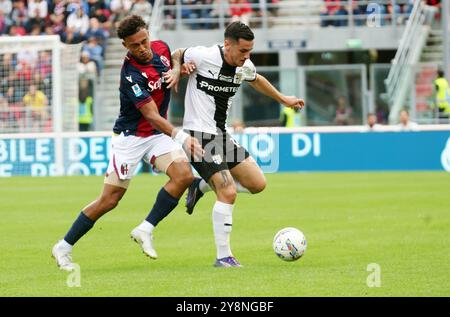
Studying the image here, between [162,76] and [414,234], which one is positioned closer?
[162,76]

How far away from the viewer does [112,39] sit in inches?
1362

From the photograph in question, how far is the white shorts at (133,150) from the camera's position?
10.5 m

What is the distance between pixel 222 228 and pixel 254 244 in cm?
218

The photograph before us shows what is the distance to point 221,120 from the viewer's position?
1098 cm

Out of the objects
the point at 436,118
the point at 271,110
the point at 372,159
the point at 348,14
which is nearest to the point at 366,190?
the point at 372,159

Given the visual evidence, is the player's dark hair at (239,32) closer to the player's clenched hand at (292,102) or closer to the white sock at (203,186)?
the player's clenched hand at (292,102)

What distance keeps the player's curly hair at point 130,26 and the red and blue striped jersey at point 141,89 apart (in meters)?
0.36

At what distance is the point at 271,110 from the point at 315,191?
11.7 meters

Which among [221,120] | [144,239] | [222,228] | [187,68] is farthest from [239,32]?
[144,239]

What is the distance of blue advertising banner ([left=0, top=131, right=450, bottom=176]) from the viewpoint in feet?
90.1

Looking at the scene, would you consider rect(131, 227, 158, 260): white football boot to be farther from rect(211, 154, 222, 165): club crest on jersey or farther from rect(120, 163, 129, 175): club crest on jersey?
rect(211, 154, 222, 165): club crest on jersey

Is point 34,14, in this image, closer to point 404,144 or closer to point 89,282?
point 404,144

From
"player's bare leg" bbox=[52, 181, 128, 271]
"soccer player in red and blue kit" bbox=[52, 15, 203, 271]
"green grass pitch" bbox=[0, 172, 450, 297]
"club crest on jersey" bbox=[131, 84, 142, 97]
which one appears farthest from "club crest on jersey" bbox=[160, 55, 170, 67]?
"green grass pitch" bbox=[0, 172, 450, 297]

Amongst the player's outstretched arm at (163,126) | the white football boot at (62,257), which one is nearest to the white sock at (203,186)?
the player's outstretched arm at (163,126)
